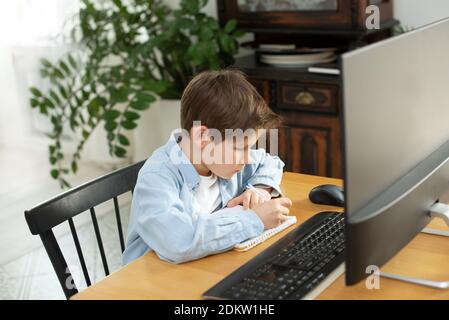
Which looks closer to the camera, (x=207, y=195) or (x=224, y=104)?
(x=224, y=104)

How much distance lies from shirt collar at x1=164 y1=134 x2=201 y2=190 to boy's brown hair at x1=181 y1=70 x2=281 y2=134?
0.07 metres

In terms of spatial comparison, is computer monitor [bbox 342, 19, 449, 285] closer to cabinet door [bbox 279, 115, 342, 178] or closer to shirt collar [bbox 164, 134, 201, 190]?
shirt collar [bbox 164, 134, 201, 190]

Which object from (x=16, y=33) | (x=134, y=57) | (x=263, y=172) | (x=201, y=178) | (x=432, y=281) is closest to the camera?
(x=432, y=281)

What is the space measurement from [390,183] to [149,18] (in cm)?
264

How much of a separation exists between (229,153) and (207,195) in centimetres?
17

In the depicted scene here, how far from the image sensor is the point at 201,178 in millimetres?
1566

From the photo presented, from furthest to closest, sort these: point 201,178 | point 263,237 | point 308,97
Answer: point 308,97 → point 201,178 → point 263,237

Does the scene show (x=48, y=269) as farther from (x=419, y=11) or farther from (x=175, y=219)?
(x=419, y=11)

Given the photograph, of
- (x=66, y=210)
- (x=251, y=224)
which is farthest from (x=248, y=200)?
(x=66, y=210)

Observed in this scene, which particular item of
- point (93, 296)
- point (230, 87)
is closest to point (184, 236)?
point (93, 296)

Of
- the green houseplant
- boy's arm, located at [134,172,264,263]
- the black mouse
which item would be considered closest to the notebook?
boy's arm, located at [134,172,264,263]

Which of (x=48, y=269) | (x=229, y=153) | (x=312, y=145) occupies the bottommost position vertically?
(x=48, y=269)

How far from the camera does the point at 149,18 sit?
11.7 ft
